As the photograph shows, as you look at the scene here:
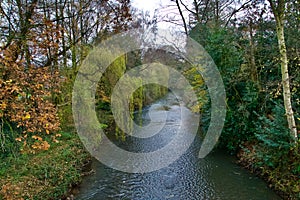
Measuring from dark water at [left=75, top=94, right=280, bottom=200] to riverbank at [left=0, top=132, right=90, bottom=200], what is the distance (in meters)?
0.44

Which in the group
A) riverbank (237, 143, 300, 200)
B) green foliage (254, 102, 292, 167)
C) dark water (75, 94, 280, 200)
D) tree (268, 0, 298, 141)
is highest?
tree (268, 0, 298, 141)

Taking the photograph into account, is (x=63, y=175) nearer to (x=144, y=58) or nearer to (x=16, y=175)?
(x=16, y=175)

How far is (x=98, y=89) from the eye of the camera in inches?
373

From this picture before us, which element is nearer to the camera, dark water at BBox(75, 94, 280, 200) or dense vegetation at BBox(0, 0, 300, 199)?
dense vegetation at BBox(0, 0, 300, 199)

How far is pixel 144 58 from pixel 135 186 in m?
14.1

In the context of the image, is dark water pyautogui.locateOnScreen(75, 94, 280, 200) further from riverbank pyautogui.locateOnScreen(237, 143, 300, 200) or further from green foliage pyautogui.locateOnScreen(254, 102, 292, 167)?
green foliage pyautogui.locateOnScreen(254, 102, 292, 167)

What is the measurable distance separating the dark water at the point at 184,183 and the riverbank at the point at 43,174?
0.44m

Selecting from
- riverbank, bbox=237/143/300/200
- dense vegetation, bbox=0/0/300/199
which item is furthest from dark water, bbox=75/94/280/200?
dense vegetation, bbox=0/0/300/199

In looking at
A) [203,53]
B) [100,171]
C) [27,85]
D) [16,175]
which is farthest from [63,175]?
[203,53]

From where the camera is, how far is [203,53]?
8867 mm

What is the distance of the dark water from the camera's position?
563cm

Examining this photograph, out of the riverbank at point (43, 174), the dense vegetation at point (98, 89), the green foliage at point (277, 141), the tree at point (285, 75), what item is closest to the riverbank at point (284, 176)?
the dense vegetation at point (98, 89)

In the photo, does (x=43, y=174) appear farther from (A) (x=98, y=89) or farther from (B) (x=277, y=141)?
(B) (x=277, y=141)

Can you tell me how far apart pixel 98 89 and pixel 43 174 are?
4.41 meters
